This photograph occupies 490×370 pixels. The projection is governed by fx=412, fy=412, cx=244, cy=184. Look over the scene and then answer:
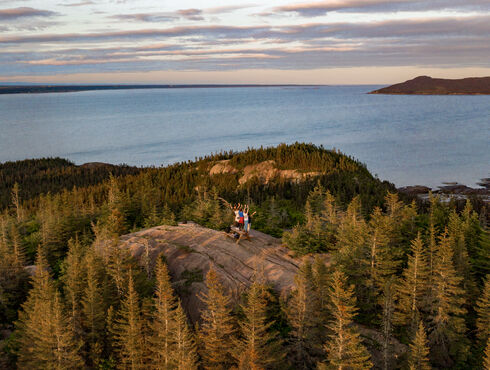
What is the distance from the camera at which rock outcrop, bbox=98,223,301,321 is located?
25375 millimetres

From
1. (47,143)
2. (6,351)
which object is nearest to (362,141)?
(47,143)

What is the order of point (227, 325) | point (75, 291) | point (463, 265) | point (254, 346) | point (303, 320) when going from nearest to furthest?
point (254, 346), point (227, 325), point (303, 320), point (75, 291), point (463, 265)

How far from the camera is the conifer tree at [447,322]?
23.4 metres

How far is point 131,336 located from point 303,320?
28.7 ft

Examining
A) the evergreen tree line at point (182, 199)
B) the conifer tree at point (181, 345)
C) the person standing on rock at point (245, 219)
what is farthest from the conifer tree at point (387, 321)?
the evergreen tree line at point (182, 199)

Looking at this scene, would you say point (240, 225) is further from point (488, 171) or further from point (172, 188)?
point (488, 171)

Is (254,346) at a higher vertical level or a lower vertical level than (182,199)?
higher

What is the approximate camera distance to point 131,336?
67.8 feet

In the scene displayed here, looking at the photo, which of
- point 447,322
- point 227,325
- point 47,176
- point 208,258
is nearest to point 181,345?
point 227,325

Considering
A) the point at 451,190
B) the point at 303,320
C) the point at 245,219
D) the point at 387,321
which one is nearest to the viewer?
the point at 303,320

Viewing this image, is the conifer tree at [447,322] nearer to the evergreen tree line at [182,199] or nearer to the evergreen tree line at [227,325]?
the evergreen tree line at [227,325]

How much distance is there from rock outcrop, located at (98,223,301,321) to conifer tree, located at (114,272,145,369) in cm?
370

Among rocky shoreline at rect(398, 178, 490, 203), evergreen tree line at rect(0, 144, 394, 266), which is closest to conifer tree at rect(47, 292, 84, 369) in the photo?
evergreen tree line at rect(0, 144, 394, 266)

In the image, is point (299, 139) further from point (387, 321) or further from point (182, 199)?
point (387, 321)
